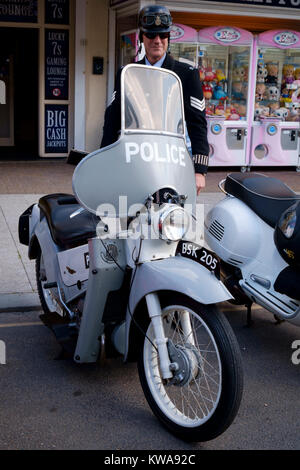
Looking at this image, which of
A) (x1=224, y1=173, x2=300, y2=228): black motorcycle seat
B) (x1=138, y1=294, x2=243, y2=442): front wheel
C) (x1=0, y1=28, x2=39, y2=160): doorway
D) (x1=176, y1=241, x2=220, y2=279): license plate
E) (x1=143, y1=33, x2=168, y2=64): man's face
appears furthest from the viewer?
(x1=0, y1=28, x2=39, y2=160): doorway

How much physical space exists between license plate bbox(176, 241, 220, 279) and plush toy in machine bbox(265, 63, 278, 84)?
8791 mm

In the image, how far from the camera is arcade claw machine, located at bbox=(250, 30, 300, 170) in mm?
11195

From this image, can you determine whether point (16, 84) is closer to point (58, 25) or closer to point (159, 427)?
point (58, 25)

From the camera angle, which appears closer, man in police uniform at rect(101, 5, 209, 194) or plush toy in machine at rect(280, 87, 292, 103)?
man in police uniform at rect(101, 5, 209, 194)

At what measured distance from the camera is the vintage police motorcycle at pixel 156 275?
3.02 m

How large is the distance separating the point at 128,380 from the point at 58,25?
9.16 meters

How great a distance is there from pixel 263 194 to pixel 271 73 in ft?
24.9

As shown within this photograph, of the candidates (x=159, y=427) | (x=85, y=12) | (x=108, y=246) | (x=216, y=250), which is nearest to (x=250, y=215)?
(x=216, y=250)

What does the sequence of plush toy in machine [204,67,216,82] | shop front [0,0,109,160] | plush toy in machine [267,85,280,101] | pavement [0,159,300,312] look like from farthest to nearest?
plush toy in machine [267,85,280,101] → shop front [0,0,109,160] → plush toy in machine [204,67,216,82] → pavement [0,159,300,312]

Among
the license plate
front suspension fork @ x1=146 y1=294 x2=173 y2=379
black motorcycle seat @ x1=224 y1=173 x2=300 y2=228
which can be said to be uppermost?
black motorcycle seat @ x1=224 y1=173 x2=300 y2=228

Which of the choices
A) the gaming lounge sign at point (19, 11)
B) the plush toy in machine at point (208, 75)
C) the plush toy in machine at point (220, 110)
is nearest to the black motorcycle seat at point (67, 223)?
the plush toy in machine at point (220, 110)

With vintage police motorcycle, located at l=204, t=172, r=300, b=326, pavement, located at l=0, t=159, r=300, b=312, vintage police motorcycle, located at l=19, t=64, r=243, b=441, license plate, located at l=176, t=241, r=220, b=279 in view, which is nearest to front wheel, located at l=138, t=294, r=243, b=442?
vintage police motorcycle, located at l=19, t=64, r=243, b=441

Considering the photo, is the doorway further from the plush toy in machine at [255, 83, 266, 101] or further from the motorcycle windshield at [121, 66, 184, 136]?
the motorcycle windshield at [121, 66, 184, 136]

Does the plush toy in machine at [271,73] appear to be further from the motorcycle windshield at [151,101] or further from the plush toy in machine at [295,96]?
the motorcycle windshield at [151,101]
